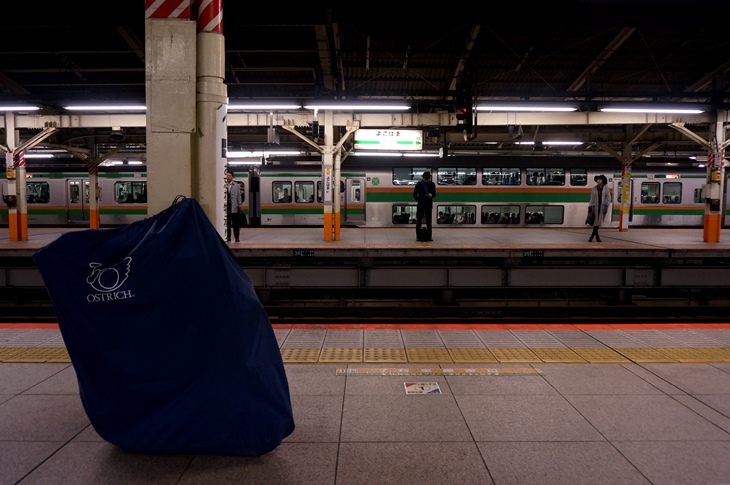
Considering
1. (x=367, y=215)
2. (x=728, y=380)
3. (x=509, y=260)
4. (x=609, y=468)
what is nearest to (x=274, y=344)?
(x=609, y=468)

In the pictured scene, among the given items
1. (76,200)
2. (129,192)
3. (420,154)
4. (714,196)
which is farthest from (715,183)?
(76,200)

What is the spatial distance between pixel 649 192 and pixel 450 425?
1941cm

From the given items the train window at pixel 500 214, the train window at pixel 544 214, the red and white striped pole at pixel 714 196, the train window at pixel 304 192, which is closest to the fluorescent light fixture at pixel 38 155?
the train window at pixel 304 192

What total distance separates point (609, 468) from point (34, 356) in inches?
211

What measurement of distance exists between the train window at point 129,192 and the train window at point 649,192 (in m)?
20.3

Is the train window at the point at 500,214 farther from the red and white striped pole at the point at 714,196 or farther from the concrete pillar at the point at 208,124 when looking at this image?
the concrete pillar at the point at 208,124

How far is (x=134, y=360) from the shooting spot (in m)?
2.81

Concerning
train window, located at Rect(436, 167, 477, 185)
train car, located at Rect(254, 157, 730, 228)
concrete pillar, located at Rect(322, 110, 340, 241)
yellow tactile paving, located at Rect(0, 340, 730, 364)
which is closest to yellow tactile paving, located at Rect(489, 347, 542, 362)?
yellow tactile paving, located at Rect(0, 340, 730, 364)

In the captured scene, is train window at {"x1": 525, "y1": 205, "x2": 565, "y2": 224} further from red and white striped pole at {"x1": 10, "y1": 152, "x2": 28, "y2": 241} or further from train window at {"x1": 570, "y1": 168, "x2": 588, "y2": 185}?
red and white striped pole at {"x1": 10, "y1": 152, "x2": 28, "y2": 241}

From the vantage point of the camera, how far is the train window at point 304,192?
1834 cm

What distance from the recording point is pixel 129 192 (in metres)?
19.2

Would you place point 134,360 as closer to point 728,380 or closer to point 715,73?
point 728,380

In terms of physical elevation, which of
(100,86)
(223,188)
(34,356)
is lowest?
(34,356)

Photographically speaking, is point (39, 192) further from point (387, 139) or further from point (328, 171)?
point (387, 139)
